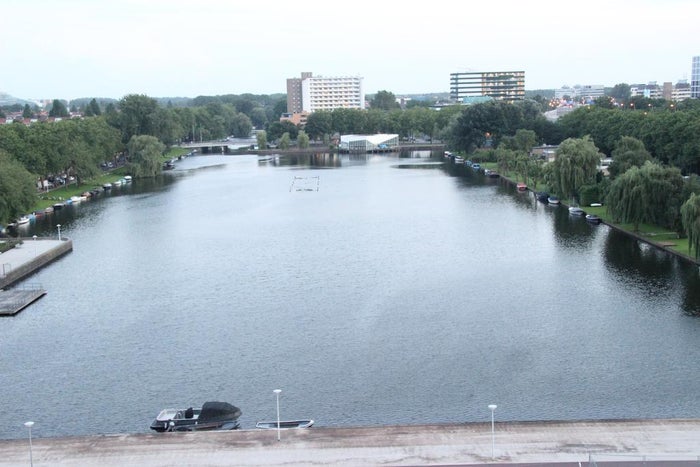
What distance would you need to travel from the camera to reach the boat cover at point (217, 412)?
14547 mm

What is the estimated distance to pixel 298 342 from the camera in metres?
19.1

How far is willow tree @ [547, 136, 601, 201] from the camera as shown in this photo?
3784 cm

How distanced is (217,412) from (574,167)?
89.8 ft

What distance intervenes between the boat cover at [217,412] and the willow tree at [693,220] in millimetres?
16015

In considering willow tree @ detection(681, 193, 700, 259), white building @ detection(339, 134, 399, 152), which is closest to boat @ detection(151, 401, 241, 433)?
willow tree @ detection(681, 193, 700, 259)

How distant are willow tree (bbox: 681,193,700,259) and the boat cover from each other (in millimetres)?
16015

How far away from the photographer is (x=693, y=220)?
24656 mm

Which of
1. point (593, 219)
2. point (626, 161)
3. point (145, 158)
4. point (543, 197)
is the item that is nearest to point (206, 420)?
point (593, 219)

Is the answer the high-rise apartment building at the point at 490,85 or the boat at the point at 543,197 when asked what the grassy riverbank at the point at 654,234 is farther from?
the high-rise apartment building at the point at 490,85

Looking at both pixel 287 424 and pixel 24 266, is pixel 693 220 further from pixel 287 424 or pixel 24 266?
pixel 24 266

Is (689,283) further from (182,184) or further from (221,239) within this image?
(182,184)

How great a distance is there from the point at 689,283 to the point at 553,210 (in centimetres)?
1482

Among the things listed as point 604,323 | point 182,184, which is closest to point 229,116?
point 182,184

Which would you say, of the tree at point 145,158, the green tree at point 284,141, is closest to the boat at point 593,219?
the tree at point 145,158
